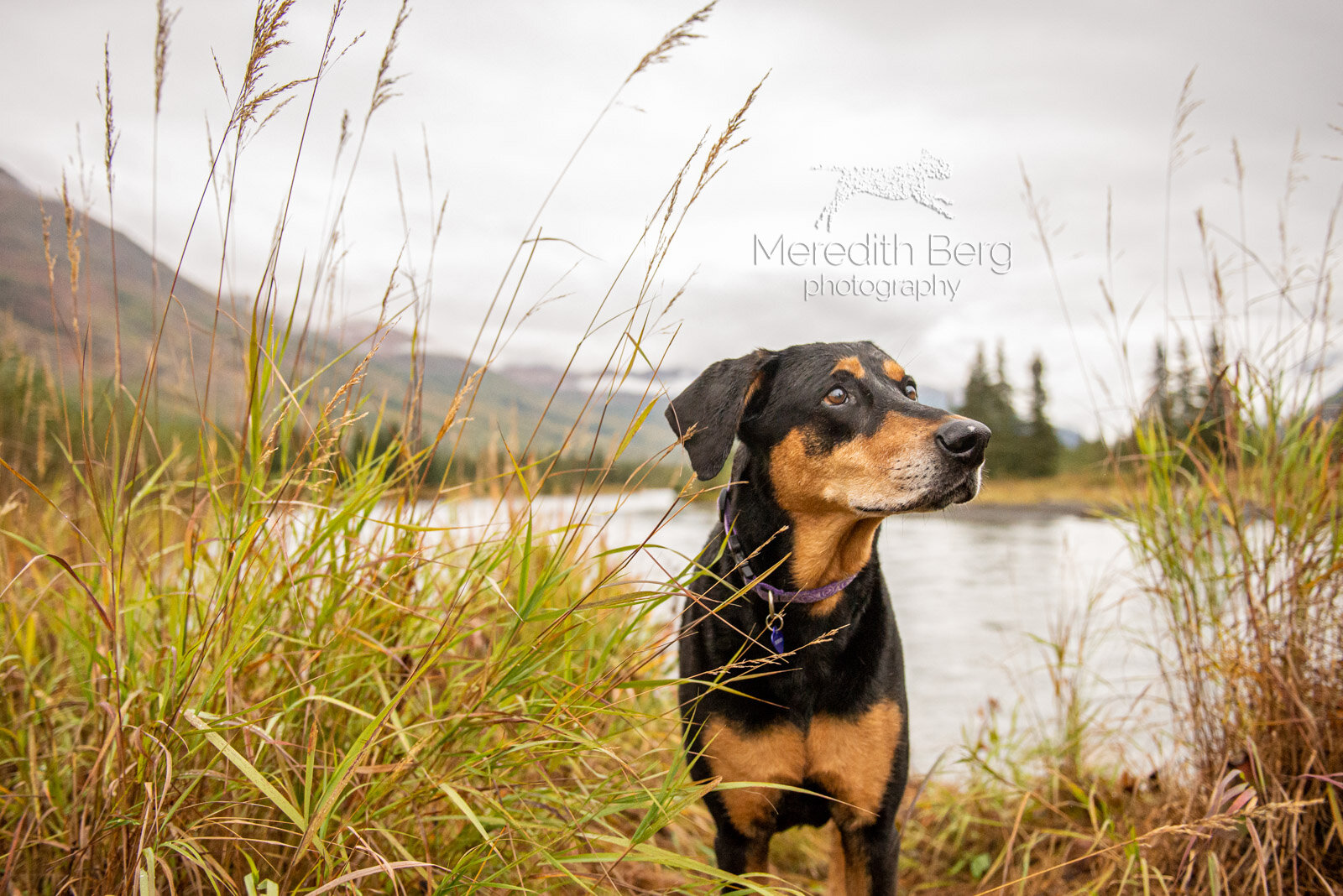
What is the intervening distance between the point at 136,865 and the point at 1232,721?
118 inches

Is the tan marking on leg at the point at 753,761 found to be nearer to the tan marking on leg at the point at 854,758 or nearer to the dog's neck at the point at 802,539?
the tan marking on leg at the point at 854,758

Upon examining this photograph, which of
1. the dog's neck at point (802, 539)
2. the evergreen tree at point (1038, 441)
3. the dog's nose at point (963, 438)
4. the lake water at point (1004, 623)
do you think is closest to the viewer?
Result: the dog's nose at point (963, 438)

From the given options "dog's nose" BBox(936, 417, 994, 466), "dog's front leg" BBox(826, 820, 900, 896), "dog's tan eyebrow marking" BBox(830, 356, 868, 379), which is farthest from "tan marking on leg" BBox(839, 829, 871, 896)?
"dog's tan eyebrow marking" BBox(830, 356, 868, 379)

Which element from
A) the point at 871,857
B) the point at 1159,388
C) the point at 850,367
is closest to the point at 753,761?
the point at 871,857

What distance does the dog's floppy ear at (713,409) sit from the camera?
2.31 meters

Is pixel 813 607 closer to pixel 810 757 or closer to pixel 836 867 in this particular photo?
pixel 810 757

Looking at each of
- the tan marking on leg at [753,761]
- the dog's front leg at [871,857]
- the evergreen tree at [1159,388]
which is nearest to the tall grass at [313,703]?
the tan marking on leg at [753,761]

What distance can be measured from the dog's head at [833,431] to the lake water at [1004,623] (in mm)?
348

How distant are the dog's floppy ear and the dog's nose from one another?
0.60 m

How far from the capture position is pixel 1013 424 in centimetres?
2839

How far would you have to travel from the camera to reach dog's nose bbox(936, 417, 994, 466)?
2.21 metres

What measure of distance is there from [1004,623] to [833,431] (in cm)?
309

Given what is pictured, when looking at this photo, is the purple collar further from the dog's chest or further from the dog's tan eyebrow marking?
the dog's tan eyebrow marking

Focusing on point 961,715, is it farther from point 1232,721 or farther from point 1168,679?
point 1232,721
